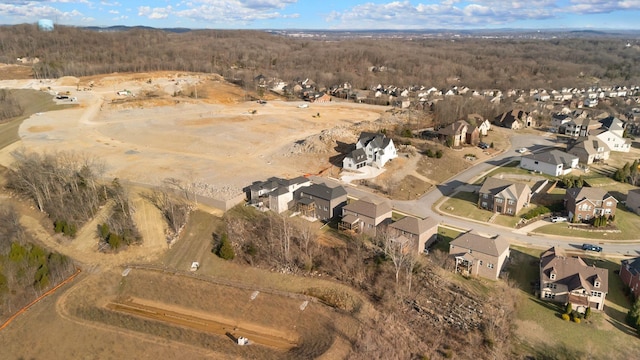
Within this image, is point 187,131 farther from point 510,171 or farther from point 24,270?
point 510,171

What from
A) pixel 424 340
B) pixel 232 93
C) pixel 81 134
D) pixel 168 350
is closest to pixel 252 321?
pixel 168 350

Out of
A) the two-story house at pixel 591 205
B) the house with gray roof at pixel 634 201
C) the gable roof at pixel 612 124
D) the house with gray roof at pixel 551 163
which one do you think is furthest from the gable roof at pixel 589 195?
the gable roof at pixel 612 124

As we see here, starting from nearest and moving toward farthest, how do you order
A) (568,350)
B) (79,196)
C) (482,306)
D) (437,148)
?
(568,350) < (482,306) < (79,196) < (437,148)

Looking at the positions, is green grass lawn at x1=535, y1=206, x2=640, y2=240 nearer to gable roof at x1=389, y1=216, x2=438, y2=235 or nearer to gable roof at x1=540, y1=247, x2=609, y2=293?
gable roof at x1=540, y1=247, x2=609, y2=293

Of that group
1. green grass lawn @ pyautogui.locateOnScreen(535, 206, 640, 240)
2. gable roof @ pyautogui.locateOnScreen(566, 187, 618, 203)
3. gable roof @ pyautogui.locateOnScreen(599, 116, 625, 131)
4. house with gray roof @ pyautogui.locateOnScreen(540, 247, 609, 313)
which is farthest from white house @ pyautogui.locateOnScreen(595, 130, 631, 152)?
house with gray roof @ pyautogui.locateOnScreen(540, 247, 609, 313)

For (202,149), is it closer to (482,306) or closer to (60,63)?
(482,306)
